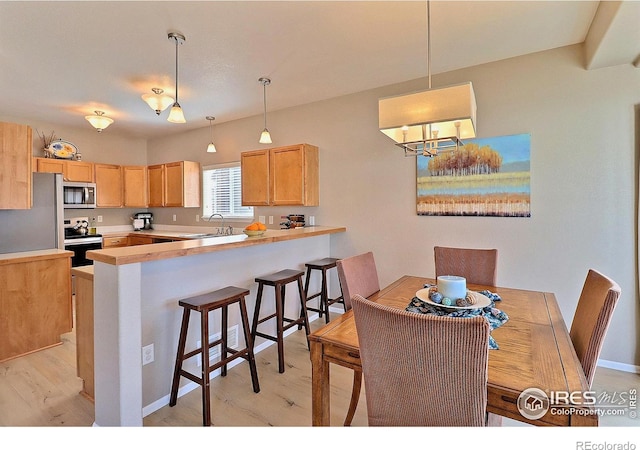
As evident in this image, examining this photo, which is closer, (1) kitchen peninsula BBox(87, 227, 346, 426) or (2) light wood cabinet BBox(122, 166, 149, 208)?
(1) kitchen peninsula BBox(87, 227, 346, 426)

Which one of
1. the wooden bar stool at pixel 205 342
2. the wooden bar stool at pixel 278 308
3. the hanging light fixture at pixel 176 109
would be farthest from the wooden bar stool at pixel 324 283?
the hanging light fixture at pixel 176 109

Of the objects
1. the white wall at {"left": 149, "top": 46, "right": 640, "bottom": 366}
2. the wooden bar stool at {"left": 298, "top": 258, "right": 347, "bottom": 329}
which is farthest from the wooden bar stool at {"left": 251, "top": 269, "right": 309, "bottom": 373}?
the white wall at {"left": 149, "top": 46, "right": 640, "bottom": 366}

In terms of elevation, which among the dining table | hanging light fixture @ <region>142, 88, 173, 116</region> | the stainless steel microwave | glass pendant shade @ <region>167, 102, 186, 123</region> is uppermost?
hanging light fixture @ <region>142, 88, 173, 116</region>

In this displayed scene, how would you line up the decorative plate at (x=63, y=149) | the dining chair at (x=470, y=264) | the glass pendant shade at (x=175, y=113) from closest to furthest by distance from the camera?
the dining chair at (x=470, y=264)
the glass pendant shade at (x=175, y=113)
the decorative plate at (x=63, y=149)

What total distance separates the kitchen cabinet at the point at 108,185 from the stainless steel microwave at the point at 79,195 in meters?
0.21

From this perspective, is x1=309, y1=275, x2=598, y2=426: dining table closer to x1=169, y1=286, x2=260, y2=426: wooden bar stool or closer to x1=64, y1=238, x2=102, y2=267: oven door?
x1=169, y1=286, x2=260, y2=426: wooden bar stool

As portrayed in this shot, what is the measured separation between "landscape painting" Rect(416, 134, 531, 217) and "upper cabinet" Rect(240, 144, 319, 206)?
1287 millimetres

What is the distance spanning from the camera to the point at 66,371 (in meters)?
2.52

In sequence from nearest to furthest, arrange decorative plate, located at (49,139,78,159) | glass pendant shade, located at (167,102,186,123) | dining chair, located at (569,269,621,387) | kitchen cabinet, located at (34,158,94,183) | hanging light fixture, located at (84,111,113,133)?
dining chair, located at (569,269,621,387), glass pendant shade, located at (167,102,186,123), hanging light fixture, located at (84,111,113,133), kitchen cabinet, located at (34,158,94,183), decorative plate, located at (49,139,78,159)

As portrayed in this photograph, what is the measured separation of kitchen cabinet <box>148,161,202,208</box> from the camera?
5012 millimetres

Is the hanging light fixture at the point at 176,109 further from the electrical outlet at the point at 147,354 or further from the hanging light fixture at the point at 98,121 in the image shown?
the hanging light fixture at the point at 98,121

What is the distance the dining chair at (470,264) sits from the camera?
2.31 m

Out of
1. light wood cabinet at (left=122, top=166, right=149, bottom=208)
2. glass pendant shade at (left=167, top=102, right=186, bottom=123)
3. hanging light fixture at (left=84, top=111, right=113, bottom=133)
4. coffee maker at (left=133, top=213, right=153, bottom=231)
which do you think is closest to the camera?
glass pendant shade at (left=167, top=102, right=186, bottom=123)

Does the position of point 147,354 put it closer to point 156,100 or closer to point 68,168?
point 156,100
